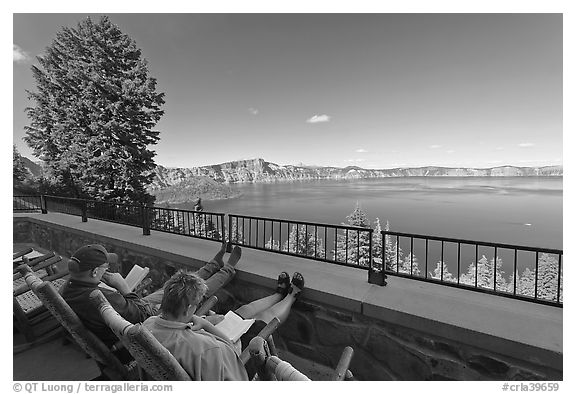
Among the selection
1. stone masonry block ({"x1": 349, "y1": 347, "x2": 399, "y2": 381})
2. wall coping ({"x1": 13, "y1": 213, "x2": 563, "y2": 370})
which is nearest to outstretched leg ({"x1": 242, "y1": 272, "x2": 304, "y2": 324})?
wall coping ({"x1": 13, "y1": 213, "x2": 563, "y2": 370})

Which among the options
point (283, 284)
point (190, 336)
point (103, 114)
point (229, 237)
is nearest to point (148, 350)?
point (190, 336)

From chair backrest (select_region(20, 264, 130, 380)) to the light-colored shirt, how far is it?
2.12ft

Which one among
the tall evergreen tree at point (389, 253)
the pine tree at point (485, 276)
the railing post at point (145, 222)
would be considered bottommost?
the pine tree at point (485, 276)

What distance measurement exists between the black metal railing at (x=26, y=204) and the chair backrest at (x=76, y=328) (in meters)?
8.79

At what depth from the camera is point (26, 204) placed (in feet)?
27.7

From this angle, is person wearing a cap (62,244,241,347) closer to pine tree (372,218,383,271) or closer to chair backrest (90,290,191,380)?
chair backrest (90,290,191,380)

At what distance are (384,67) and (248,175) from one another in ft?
247

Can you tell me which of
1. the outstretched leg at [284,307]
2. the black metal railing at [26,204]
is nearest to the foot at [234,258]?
the outstretched leg at [284,307]

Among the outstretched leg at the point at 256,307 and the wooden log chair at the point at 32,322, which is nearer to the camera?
the wooden log chair at the point at 32,322

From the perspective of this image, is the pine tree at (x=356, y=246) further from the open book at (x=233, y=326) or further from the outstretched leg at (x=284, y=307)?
the open book at (x=233, y=326)

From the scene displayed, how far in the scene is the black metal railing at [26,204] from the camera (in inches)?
315

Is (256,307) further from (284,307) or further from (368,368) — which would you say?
(368,368)

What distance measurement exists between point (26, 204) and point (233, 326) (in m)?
10.6
